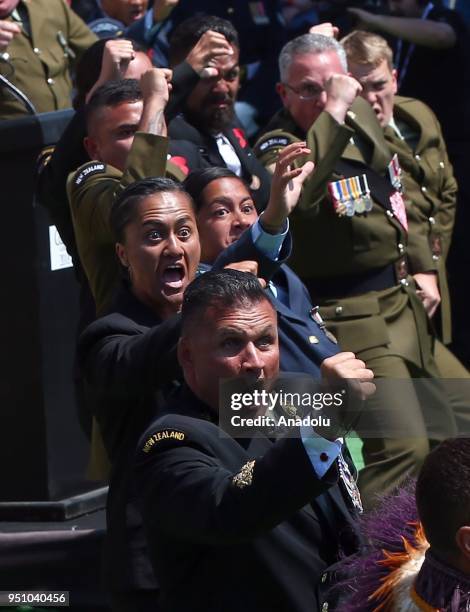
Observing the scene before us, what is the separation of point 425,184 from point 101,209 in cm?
216

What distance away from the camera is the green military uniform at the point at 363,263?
5.19 m

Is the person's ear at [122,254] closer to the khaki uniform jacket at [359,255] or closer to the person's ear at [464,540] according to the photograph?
the khaki uniform jacket at [359,255]

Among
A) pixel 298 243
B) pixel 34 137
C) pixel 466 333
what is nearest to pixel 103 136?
pixel 34 137

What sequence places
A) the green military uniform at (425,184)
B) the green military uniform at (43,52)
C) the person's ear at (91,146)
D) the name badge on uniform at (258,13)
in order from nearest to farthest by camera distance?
the person's ear at (91,146) → the green military uniform at (425,184) → the green military uniform at (43,52) → the name badge on uniform at (258,13)

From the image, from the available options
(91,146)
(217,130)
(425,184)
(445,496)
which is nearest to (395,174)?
(425,184)

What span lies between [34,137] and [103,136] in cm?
57

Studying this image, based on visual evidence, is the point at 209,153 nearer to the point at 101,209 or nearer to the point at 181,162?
the point at 181,162

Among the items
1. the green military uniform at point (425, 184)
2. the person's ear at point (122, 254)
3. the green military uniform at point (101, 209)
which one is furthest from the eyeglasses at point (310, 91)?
the person's ear at point (122, 254)

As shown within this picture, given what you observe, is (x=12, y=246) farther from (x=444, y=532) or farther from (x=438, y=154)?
(x=444, y=532)

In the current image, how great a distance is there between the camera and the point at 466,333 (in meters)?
7.71

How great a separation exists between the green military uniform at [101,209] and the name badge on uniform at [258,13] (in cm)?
335

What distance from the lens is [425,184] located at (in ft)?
20.4

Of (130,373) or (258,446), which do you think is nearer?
(258,446)

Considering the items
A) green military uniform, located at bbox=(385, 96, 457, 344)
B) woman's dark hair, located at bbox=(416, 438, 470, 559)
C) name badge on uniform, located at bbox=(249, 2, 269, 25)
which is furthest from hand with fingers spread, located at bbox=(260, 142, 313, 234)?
name badge on uniform, located at bbox=(249, 2, 269, 25)
